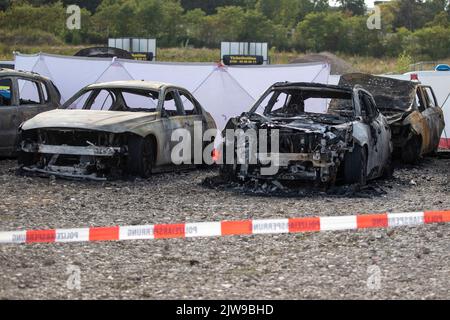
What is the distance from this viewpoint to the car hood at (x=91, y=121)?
12203 mm

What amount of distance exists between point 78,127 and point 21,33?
46.9m

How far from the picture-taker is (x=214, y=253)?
8023 millimetres

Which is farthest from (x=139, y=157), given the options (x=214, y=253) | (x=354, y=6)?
(x=354, y=6)

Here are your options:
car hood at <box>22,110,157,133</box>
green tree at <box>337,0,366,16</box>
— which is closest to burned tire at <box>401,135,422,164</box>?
car hood at <box>22,110,157,133</box>

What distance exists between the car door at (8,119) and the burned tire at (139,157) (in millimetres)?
2243

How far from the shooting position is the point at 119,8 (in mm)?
66750

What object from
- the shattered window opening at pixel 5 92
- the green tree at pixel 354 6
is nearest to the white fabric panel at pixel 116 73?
the shattered window opening at pixel 5 92

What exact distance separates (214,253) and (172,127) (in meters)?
5.82

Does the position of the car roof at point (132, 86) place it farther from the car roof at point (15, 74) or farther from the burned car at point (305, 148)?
the burned car at point (305, 148)

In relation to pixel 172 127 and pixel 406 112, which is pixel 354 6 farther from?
pixel 172 127

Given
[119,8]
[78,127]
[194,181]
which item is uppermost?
[119,8]

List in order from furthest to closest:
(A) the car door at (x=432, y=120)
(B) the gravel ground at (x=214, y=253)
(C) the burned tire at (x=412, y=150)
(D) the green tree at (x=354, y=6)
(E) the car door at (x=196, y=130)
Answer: (D) the green tree at (x=354, y=6) → (A) the car door at (x=432, y=120) → (C) the burned tire at (x=412, y=150) → (E) the car door at (x=196, y=130) → (B) the gravel ground at (x=214, y=253)
